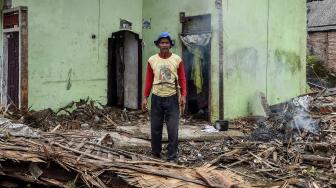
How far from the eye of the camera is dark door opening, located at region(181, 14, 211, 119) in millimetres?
12370

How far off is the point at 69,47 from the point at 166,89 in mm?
5495

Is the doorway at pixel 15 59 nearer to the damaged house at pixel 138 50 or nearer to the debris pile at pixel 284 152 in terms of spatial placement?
the damaged house at pixel 138 50

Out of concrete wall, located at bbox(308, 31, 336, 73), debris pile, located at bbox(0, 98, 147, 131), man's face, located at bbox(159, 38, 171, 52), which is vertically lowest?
debris pile, located at bbox(0, 98, 147, 131)

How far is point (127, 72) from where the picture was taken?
547 inches

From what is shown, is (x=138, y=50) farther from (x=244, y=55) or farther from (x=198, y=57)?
(x=244, y=55)

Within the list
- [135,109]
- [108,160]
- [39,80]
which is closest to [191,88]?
[135,109]

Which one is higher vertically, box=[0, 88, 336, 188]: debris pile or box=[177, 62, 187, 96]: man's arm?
box=[177, 62, 187, 96]: man's arm

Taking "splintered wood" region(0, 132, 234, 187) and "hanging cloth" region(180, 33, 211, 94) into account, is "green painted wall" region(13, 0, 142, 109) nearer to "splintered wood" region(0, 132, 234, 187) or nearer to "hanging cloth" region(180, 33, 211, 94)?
"hanging cloth" region(180, 33, 211, 94)

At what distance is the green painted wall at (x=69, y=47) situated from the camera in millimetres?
11539

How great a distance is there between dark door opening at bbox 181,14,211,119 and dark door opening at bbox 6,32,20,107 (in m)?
4.58

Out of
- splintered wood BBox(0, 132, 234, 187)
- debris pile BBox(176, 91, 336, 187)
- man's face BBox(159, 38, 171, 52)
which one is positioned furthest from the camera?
man's face BBox(159, 38, 171, 52)

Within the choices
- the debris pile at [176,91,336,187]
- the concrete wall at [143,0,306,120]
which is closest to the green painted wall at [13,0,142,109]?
the concrete wall at [143,0,306,120]

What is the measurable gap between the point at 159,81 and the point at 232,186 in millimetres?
2401

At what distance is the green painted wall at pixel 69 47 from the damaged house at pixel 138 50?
0.03 metres
